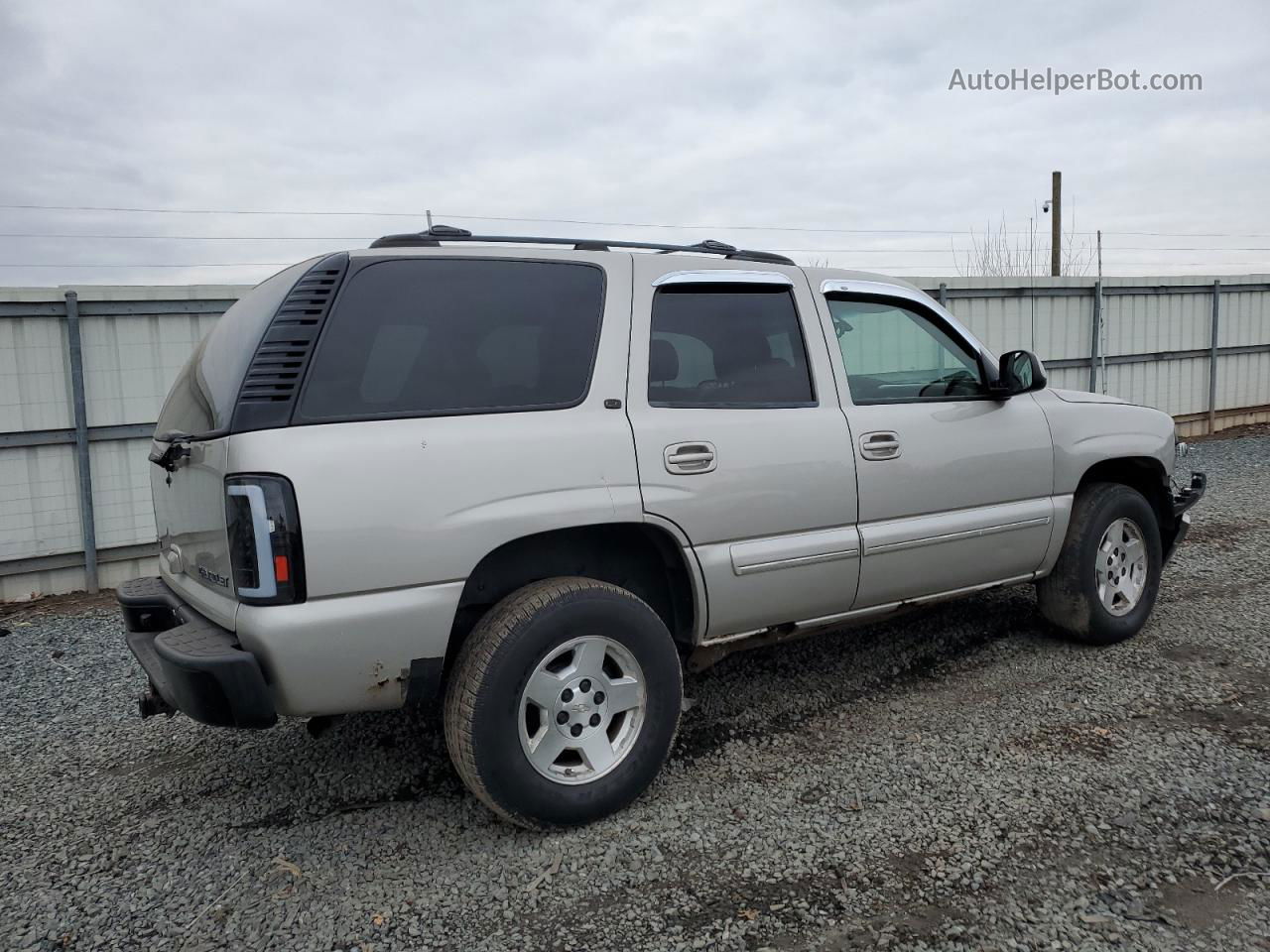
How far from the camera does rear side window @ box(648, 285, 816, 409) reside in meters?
3.27

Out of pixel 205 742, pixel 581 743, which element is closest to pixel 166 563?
pixel 205 742

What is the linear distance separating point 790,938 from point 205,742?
8.93ft

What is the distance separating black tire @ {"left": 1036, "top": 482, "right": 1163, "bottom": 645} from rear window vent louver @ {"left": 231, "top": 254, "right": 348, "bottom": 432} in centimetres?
350

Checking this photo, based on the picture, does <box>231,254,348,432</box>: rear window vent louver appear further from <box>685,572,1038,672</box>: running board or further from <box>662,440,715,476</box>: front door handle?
<box>685,572,1038,672</box>: running board

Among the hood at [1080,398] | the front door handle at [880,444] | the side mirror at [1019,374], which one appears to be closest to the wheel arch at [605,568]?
the front door handle at [880,444]

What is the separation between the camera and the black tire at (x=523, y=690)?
8.96 ft

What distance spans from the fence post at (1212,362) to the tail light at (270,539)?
14.9 metres

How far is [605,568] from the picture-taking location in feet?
10.7

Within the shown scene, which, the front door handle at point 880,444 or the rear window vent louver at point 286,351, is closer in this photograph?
the rear window vent louver at point 286,351

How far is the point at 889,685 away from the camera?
4.20 m

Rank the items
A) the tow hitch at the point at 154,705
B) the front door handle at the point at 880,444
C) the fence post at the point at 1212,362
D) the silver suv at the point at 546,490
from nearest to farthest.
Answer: the silver suv at the point at 546,490 < the tow hitch at the point at 154,705 < the front door handle at the point at 880,444 < the fence post at the point at 1212,362

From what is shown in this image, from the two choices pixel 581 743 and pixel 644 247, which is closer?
pixel 581 743

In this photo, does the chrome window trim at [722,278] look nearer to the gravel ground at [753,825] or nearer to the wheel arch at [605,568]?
the wheel arch at [605,568]

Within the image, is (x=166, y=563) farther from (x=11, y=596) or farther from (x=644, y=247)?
(x=11, y=596)
